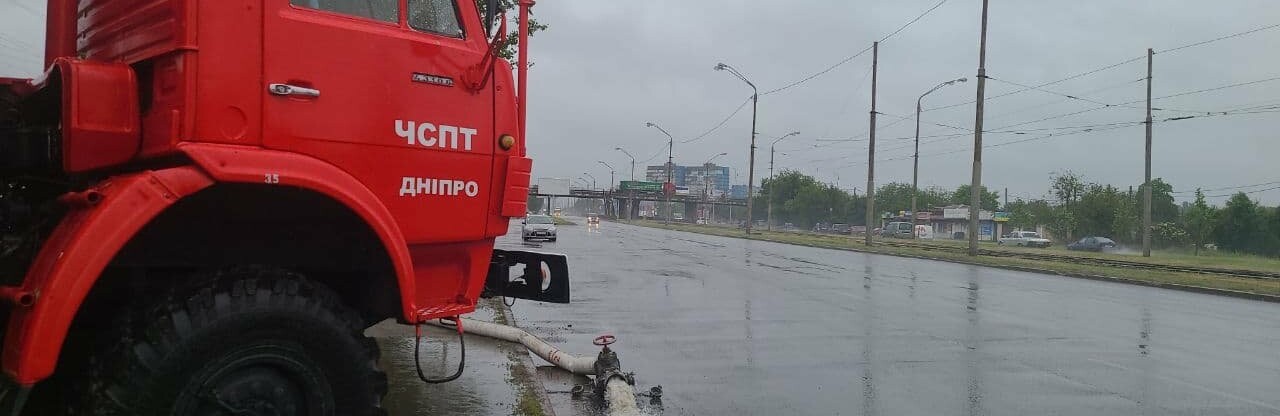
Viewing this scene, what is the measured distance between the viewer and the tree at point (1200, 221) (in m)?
54.0

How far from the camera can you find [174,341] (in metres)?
2.85

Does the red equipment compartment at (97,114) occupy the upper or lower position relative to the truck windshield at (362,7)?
lower

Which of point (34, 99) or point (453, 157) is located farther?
point (453, 157)

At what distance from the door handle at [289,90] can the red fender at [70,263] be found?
0.57 meters

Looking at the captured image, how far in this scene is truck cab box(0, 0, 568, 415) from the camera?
2.82 meters

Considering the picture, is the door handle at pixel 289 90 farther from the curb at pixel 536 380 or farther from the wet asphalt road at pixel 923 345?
the wet asphalt road at pixel 923 345

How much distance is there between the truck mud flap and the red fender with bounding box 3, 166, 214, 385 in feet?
7.31

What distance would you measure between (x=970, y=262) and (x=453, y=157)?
25.6m

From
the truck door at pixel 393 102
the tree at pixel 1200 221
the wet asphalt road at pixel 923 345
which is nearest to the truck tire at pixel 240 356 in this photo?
the truck door at pixel 393 102

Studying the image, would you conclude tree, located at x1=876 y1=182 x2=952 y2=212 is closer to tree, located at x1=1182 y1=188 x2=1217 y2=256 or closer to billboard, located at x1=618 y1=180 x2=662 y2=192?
billboard, located at x1=618 y1=180 x2=662 y2=192

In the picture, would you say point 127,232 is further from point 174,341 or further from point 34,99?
point 34,99

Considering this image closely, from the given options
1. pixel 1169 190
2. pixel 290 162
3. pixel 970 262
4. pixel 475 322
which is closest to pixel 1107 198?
pixel 1169 190

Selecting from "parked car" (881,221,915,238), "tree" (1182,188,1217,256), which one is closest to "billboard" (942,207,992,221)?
"parked car" (881,221,915,238)

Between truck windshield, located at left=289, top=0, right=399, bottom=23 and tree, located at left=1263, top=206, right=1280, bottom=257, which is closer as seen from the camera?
truck windshield, located at left=289, top=0, right=399, bottom=23
